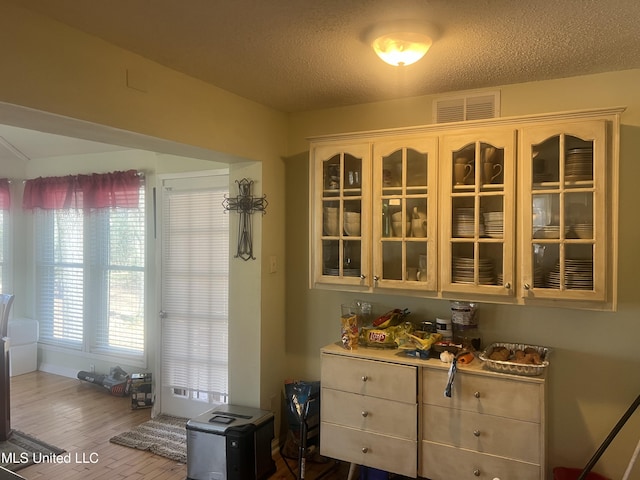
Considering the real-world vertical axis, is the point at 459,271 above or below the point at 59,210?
below

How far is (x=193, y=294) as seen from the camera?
3.87 m

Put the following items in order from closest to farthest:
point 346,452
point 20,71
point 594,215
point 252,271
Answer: point 20,71 → point 594,215 → point 346,452 → point 252,271

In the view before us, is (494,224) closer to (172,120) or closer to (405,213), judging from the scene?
(405,213)

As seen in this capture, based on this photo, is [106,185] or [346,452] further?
[106,185]

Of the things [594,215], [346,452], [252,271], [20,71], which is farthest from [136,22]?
[346,452]

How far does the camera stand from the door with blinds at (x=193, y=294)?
3.75m

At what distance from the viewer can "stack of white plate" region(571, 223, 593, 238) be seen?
2.26 meters

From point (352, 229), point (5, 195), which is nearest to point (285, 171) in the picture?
point (352, 229)

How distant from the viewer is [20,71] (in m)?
1.79

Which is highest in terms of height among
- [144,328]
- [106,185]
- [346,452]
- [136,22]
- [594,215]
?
[136,22]

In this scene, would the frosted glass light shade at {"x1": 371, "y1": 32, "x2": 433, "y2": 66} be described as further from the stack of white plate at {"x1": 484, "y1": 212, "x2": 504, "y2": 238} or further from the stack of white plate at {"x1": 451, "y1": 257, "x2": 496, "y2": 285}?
the stack of white plate at {"x1": 451, "y1": 257, "x2": 496, "y2": 285}

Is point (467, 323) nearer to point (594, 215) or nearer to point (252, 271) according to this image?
point (594, 215)

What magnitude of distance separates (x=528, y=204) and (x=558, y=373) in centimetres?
100

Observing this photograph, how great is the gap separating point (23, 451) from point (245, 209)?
2.38 meters
